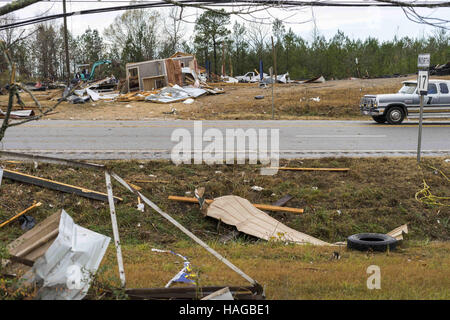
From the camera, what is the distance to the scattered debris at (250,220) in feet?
27.8

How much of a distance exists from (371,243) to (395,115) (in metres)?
13.2

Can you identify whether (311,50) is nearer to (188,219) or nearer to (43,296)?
(188,219)


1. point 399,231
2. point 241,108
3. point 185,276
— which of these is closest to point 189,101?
point 241,108

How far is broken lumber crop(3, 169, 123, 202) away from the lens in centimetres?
908

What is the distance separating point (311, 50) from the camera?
55375 mm

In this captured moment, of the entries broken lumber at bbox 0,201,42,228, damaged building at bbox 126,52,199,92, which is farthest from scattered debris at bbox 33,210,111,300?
damaged building at bbox 126,52,199,92

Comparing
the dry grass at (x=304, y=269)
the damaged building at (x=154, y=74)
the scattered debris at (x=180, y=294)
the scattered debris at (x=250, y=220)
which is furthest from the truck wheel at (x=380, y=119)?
the scattered debris at (x=180, y=294)

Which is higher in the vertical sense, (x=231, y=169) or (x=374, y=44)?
(x=374, y=44)

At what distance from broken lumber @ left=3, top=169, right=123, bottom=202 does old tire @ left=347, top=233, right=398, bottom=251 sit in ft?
13.4

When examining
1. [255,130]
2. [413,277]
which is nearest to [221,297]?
[413,277]

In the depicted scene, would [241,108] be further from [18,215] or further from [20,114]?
[18,215]

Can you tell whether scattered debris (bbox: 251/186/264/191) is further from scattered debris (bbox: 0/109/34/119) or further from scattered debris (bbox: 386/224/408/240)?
scattered debris (bbox: 0/109/34/119)
